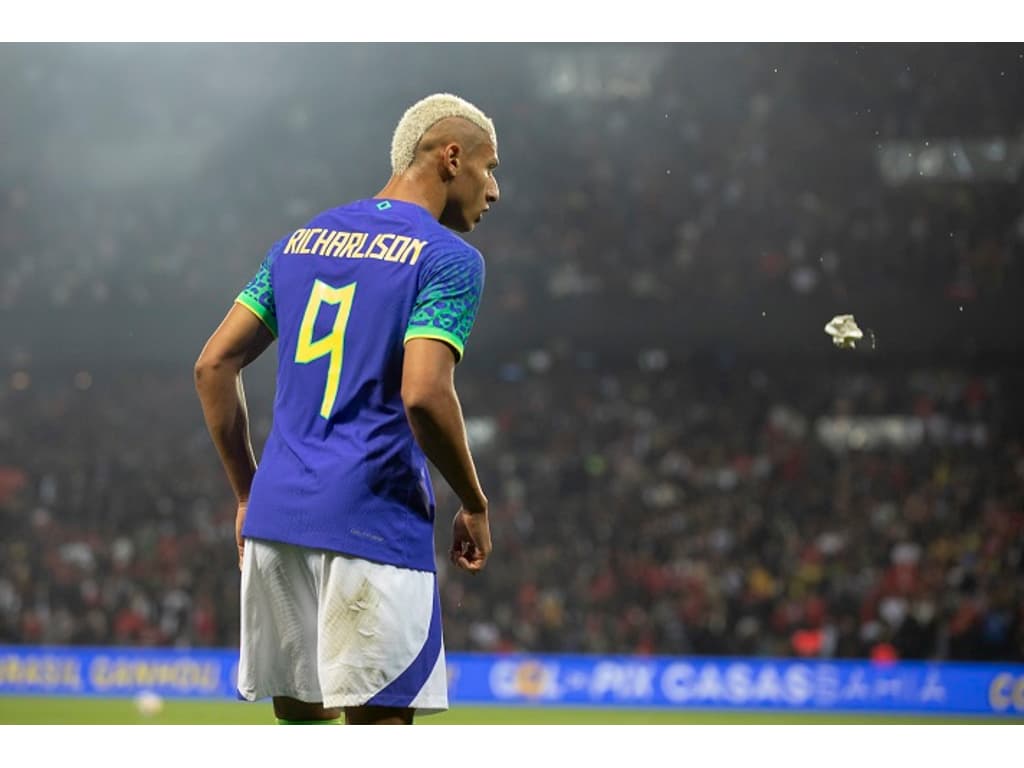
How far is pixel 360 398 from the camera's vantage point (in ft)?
7.76

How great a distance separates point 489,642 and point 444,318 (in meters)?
9.93

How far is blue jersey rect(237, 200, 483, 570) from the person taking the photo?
2344mm

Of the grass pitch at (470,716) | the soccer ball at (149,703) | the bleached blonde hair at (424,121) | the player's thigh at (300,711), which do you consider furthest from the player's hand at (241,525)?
the soccer ball at (149,703)

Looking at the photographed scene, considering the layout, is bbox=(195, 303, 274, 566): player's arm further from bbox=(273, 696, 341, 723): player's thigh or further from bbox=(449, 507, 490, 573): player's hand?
bbox=(449, 507, 490, 573): player's hand

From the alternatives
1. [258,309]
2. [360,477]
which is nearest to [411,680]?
[360,477]

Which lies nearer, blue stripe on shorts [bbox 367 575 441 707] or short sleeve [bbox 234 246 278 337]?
blue stripe on shorts [bbox 367 575 441 707]

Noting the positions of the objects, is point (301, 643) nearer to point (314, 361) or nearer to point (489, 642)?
point (314, 361)

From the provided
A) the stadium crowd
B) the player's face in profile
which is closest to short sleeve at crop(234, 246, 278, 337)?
the player's face in profile

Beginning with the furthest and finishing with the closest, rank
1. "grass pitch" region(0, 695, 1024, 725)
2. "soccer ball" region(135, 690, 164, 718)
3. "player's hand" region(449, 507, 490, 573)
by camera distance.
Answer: "soccer ball" region(135, 690, 164, 718), "grass pitch" region(0, 695, 1024, 725), "player's hand" region(449, 507, 490, 573)

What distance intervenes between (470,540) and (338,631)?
0.29 metres

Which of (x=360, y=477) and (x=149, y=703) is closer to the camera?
(x=360, y=477)

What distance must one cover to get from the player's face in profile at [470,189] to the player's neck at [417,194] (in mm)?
26

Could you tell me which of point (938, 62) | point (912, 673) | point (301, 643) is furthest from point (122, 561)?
point (301, 643)

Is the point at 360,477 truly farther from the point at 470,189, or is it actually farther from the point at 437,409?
the point at 470,189
